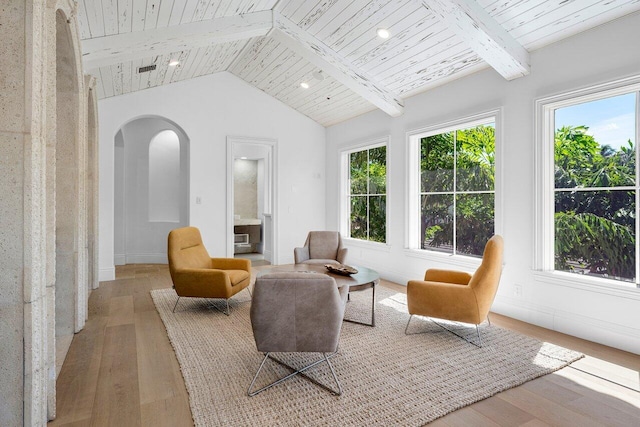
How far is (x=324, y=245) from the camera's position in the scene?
5.07 m

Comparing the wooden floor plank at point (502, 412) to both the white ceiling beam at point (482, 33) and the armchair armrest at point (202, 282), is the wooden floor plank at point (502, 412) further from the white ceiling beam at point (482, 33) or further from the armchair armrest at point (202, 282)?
the white ceiling beam at point (482, 33)

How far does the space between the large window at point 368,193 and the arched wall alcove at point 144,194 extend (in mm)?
3106

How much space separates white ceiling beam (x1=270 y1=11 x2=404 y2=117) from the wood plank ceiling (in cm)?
1

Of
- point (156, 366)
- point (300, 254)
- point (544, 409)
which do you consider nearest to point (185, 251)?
point (300, 254)

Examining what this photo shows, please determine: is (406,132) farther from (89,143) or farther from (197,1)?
(89,143)

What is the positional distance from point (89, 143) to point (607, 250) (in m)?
5.59

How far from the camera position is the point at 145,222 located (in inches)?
281

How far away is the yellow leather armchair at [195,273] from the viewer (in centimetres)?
374

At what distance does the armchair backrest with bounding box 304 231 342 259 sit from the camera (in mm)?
5055

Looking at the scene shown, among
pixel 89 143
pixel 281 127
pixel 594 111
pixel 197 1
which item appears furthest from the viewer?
pixel 281 127

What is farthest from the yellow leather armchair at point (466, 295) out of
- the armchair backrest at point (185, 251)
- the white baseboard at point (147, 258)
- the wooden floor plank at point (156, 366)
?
the white baseboard at point (147, 258)

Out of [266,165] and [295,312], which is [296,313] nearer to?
[295,312]

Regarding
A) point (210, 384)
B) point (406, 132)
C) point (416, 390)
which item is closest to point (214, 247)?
point (406, 132)

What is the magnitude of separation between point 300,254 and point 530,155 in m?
2.90
